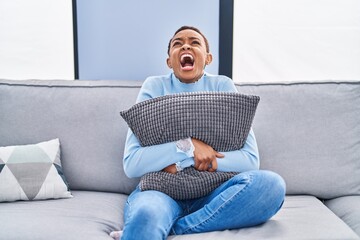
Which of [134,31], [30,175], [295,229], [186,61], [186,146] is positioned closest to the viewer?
[295,229]

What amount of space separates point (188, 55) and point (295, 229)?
0.80 metres

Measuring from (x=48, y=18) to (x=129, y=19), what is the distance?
0.44 metres

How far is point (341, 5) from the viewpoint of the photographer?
7.28 ft

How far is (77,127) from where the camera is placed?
1.85m

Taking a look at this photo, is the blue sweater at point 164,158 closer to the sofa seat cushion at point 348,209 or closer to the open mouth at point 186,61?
the open mouth at point 186,61

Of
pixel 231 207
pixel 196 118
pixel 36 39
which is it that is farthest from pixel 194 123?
pixel 36 39

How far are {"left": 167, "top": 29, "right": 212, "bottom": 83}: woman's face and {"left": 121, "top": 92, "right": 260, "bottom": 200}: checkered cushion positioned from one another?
19cm

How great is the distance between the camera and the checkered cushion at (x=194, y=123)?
60.1 inches

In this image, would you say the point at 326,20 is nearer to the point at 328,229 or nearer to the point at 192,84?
the point at 192,84

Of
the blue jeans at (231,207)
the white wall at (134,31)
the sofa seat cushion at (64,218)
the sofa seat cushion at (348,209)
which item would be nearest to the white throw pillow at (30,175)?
the sofa seat cushion at (64,218)

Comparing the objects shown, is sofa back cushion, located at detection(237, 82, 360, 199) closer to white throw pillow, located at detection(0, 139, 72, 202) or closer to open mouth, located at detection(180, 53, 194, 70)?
open mouth, located at detection(180, 53, 194, 70)

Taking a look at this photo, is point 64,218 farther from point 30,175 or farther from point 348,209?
point 348,209

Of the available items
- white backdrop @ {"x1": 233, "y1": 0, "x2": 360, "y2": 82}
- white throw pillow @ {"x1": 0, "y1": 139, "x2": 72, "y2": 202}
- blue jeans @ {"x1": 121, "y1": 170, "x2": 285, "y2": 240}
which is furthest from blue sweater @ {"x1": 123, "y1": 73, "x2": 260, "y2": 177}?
white backdrop @ {"x1": 233, "y1": 0, "x2": 360, "y2": 82}

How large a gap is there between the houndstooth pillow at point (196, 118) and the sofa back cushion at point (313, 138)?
0.90 feet
